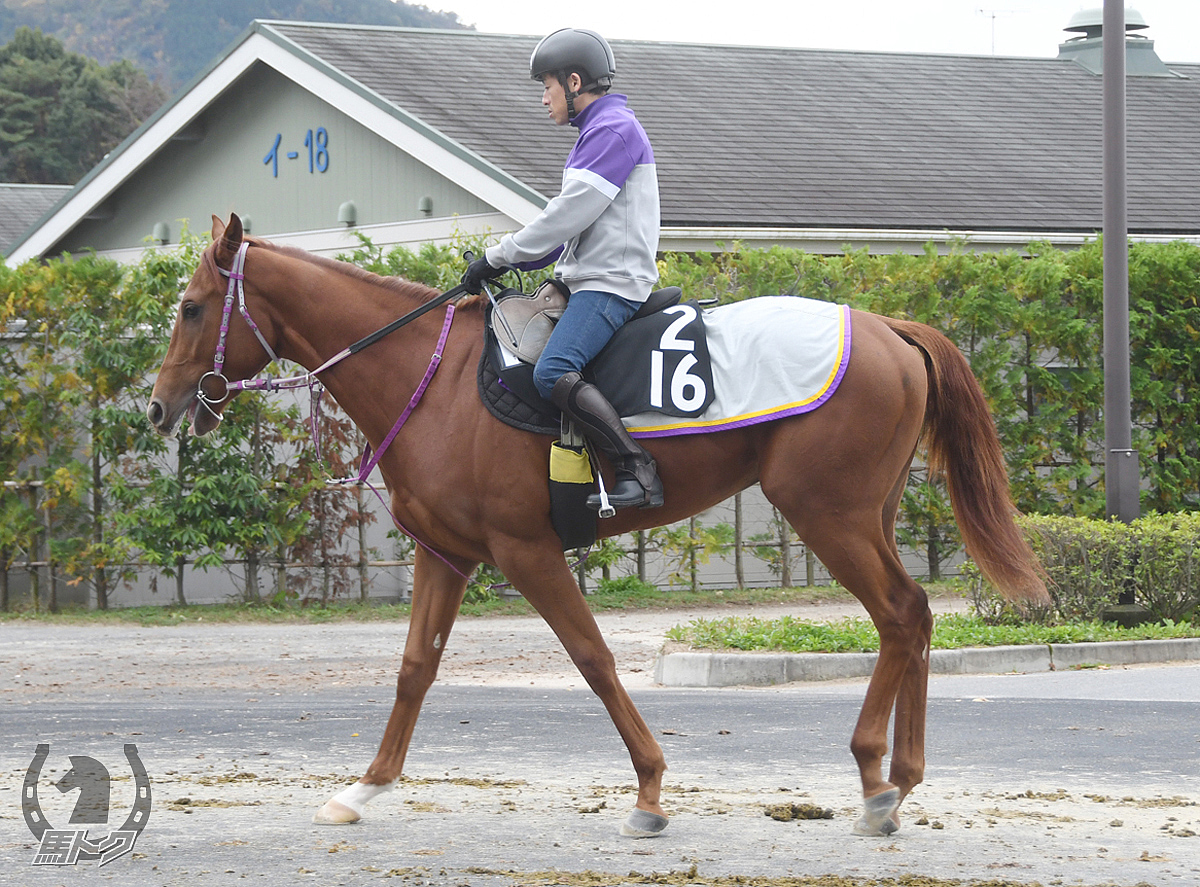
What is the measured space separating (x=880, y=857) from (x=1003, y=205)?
15.1 metres

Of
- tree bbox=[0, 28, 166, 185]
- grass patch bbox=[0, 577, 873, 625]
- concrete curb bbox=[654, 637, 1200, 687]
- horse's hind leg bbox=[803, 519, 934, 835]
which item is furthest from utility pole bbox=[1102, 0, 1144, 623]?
tree bbox=[0, 28, 166, 185]

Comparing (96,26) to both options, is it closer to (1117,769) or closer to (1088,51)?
(1088,51)

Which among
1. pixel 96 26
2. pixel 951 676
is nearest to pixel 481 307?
pixel 951 676

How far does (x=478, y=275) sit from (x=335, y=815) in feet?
7.21

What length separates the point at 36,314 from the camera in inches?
553

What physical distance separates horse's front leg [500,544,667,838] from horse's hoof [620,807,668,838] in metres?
0.13

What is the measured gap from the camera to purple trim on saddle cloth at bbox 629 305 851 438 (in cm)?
558

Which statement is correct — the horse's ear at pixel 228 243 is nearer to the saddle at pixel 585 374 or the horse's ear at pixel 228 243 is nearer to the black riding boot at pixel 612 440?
the saddle at pixel 585 374

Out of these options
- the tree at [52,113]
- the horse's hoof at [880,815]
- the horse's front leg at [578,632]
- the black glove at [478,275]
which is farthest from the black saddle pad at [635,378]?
the tree at [52,113]

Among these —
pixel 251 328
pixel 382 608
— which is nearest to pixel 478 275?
pixel 251 328

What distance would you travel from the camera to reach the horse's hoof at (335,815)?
5648 mm

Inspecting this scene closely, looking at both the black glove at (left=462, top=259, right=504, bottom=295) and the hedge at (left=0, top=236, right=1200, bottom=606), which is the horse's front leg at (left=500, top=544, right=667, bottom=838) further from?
the hedge at (left=0, top=236, right=1200, bottom=606)

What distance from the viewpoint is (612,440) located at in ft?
18.0

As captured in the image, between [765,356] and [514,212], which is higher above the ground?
[514,212]
